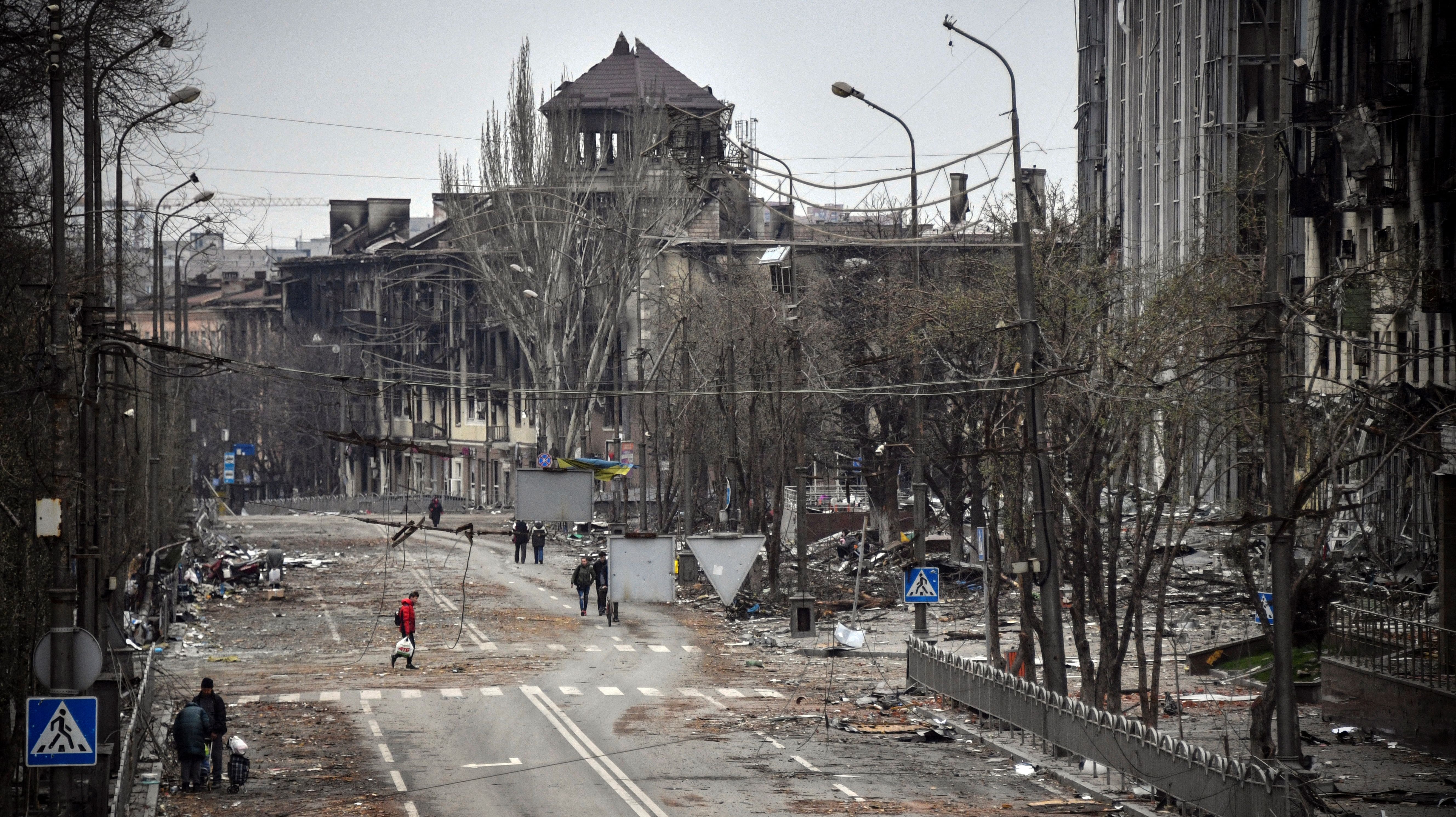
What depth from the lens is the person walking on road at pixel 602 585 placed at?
4438 centimetres

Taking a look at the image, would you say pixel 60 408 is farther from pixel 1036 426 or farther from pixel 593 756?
pixel 1036 426

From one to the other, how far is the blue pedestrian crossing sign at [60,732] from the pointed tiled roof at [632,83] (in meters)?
61.6

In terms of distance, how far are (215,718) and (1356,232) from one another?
29590 mm

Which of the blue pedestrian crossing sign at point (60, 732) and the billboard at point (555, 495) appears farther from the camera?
the billboard at point (555, 495)

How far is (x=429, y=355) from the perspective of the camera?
104750 mm

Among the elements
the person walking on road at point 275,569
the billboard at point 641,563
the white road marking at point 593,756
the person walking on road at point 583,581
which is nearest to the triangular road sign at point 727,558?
the billboard at point 641,563

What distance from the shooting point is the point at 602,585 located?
44.6m

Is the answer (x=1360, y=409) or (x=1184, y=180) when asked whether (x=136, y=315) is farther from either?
(x=1360, y=409)

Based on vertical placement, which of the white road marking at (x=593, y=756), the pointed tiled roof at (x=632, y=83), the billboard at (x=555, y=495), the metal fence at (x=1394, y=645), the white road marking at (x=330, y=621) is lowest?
the white road marking at (x=330, y=621)

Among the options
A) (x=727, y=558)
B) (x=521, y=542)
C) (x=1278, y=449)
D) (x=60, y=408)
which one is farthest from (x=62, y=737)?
(x=521, y=542)

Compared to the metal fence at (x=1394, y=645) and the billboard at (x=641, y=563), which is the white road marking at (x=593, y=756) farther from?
the metal fence at (x=1394, y=645)

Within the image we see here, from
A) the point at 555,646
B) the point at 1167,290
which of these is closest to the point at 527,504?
the point at 555,646

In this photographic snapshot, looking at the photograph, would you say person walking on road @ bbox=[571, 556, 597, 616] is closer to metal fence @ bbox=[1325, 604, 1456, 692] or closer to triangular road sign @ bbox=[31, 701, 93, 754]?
metal fence @ bbox=[1325, 604, 1456, 692]

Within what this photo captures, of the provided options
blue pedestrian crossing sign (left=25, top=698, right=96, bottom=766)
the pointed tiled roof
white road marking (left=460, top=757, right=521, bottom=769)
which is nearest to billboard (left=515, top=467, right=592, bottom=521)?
white road marking (left=460, top=757, right=521, bottom=769)
